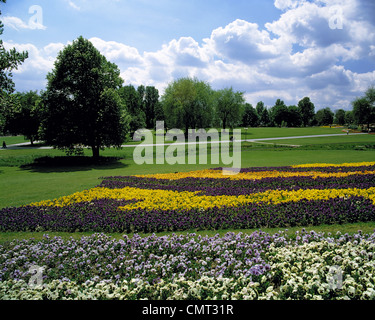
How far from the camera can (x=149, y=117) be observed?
371 feet

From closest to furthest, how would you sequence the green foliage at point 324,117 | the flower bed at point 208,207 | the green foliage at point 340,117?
the flower bed at point 208,207, the green foliage at point 324,117, the green foliage at point 340,117

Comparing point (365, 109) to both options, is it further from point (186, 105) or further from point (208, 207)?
point (208, 207)

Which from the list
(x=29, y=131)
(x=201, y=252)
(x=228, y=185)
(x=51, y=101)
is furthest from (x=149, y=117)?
(x=201, y=252)

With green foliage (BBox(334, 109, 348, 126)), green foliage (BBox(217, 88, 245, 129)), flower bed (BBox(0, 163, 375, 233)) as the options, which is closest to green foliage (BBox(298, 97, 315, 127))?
green foliage (BBox(334, 109, 348, 126))

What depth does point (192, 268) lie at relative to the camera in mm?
5262

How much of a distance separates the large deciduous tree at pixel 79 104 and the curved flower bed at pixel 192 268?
22.2 metres

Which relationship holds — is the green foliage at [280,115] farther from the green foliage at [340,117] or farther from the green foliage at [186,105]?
the green foliage at [186,105]

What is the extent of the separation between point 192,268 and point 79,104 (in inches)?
1052

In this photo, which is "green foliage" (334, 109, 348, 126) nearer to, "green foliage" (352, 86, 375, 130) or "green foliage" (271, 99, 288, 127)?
"green foliage" (271, 99, 288, 127)

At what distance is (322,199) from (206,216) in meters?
4.42

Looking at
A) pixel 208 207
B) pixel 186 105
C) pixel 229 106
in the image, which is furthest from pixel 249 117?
pixel 208 207

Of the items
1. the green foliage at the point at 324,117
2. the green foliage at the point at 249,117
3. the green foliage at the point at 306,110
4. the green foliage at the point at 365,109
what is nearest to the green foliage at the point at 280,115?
the green foliage at the point at 249,117

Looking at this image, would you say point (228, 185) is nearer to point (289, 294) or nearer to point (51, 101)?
point (289, 294)

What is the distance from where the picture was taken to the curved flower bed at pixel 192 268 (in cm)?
427
